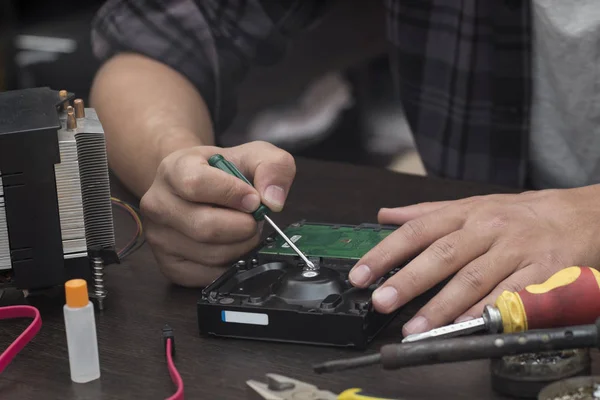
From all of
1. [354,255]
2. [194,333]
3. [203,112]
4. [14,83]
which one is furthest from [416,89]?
[14,83]

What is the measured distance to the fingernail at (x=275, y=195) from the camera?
960 mm

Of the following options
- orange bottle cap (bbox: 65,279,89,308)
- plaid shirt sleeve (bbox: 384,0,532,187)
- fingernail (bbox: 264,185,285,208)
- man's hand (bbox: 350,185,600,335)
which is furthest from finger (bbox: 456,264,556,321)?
plaid shirt sleeve (bbox: 384,0,532,187)

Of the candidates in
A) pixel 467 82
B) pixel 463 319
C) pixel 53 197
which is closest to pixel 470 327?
pixel 463 319

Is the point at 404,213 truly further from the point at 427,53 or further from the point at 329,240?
the point at 427,53

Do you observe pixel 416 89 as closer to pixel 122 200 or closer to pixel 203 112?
pixel 203 112

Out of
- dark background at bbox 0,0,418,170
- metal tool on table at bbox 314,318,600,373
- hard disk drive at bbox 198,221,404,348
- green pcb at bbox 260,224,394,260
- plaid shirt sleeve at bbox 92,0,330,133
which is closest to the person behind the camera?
metal tool on table at bbox 314,318,600,373

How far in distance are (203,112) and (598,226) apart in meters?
0.64

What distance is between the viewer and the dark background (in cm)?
271

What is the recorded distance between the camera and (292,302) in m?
0.81

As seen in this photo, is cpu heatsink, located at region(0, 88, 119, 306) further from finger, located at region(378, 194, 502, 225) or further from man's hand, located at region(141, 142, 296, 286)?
finger, located at region(378, 194, 502, 225)

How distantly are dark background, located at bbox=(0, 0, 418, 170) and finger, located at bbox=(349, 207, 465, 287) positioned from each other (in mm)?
1497

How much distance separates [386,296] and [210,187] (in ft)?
0.80

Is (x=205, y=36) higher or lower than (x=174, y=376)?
higher

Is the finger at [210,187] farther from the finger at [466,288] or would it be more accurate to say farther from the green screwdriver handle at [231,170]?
the finger at [466,288]
